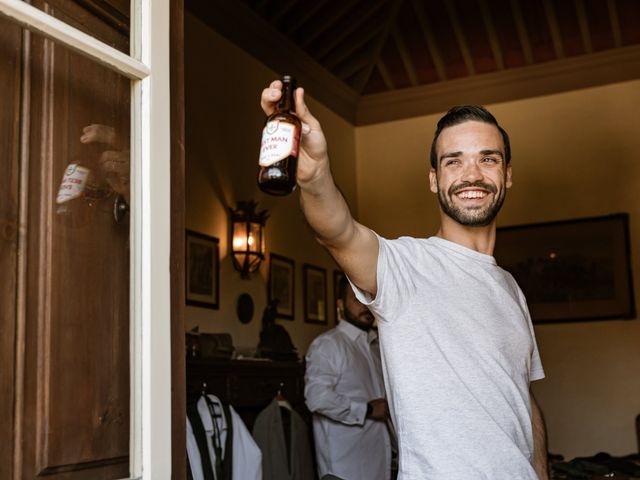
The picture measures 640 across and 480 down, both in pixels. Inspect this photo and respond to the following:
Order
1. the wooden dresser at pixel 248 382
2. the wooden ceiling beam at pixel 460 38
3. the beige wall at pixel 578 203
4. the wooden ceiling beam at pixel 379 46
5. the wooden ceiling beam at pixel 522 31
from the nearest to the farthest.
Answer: the wooden dresser at pixel 248 382, the beige wall at pixel 578 203, the wooden ceiling beam at pixel 522 31, the wooden ceiling beam at pixel 460 38, the wooden ceiling beam at pixel 379 46

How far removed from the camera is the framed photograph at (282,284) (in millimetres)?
6184

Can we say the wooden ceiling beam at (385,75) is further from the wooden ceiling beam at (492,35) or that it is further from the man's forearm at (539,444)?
the man's forearm at (539,444)

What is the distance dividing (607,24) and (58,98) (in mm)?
6399

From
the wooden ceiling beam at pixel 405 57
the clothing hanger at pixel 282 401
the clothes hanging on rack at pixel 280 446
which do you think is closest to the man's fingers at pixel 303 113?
the clothes hanging on rack at pixel 280 446

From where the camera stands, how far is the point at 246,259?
5.75m

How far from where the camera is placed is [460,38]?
7375 mm

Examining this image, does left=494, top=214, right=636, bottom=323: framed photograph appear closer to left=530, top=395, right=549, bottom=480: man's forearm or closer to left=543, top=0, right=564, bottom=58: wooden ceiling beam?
left=543, top=0, right=564, bottom=58: wooden ceiling beam

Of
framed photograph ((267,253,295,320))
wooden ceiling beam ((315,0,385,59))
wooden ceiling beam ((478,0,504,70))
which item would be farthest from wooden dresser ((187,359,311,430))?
wooden ceiling beam ((478,0,504,70))

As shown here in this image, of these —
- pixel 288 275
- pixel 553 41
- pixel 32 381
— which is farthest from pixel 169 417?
pixel 553 41

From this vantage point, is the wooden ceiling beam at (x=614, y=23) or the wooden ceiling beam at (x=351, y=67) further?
the wooden ceiling beam at (x=351, y=67)

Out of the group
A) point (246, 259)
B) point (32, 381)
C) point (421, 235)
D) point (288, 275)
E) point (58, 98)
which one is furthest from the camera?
point (421, 235)

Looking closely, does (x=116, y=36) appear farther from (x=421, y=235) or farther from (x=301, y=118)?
(x=421, y=235)

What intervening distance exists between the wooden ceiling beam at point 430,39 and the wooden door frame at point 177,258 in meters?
5.64

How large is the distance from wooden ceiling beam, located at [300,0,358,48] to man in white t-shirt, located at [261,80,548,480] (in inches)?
204
